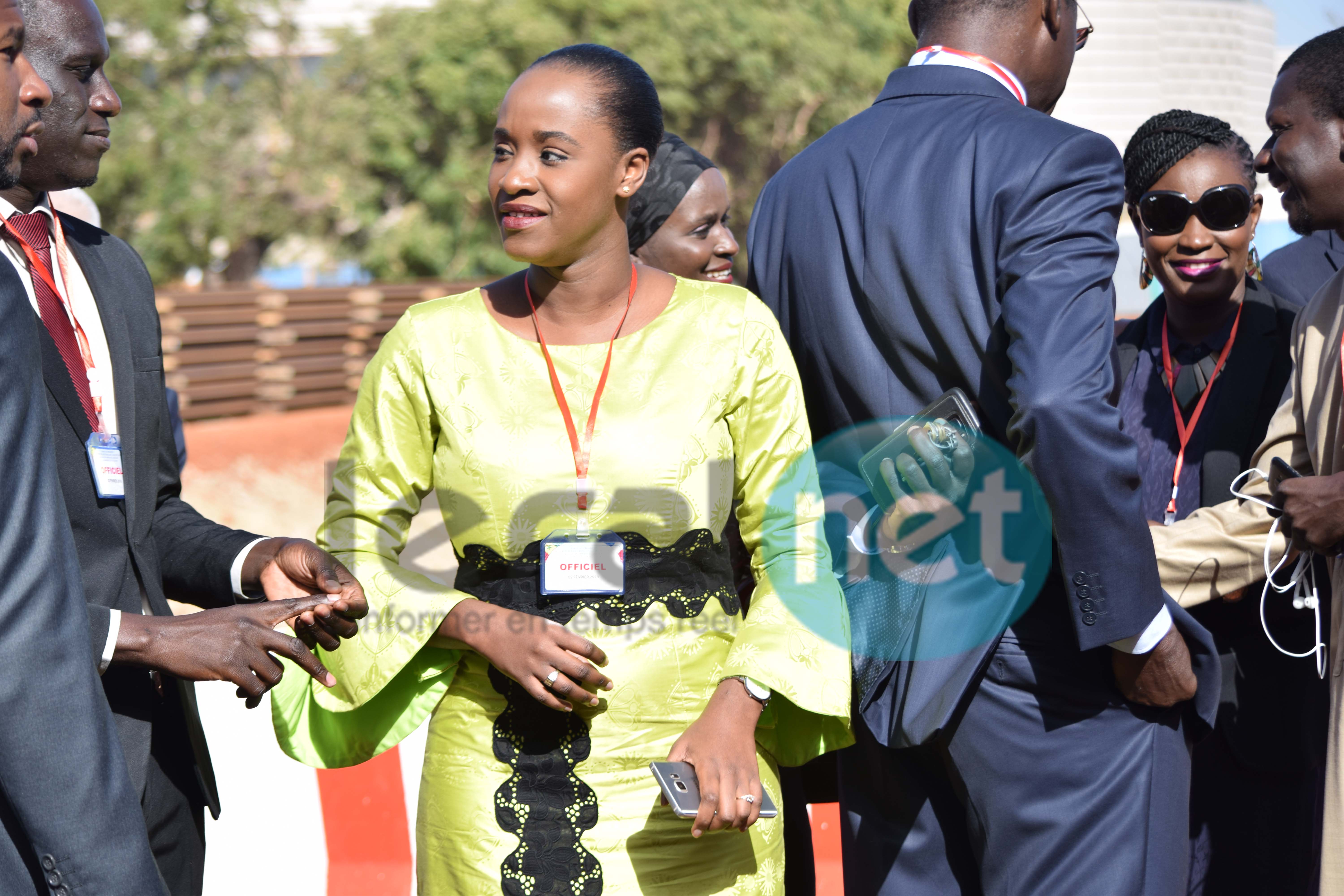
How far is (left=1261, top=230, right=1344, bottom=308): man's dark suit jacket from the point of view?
4.14 m

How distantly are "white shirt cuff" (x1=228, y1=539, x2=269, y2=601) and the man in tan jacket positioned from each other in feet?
5.97

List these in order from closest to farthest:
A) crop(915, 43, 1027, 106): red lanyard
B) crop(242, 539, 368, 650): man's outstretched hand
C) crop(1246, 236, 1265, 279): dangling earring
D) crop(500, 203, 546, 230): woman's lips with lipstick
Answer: crop(242, 539, 368, 650): man's outstretched hand < crop(500, 203, 546, 230): woman's lips with lipstick < crop(915, 43, 1027, 106): red lanyard < crop(1246, 236, 1265, 279): dangling earring

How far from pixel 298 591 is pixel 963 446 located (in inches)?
47.9

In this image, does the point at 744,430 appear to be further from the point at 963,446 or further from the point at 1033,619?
the point at 1033,619

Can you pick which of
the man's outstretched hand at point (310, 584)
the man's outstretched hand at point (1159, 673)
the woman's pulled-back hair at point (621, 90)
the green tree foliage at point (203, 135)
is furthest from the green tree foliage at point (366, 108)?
the man's outstretched hand at point (1159, 673)

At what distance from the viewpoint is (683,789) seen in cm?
200

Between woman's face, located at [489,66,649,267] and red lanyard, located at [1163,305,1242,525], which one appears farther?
red lanyard, located at [1163,305,1242,525]

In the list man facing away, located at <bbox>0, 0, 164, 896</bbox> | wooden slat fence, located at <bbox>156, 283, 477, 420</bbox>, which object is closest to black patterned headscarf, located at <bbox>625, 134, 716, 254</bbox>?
man facing away, located at <bbox>0, 0, 164, 896</bbox>

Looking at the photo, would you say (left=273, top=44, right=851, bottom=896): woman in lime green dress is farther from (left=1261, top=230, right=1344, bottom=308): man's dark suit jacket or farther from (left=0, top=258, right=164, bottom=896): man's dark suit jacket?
(left=1261, top=230, right=1344, bottom=308): man's dark suit jacket

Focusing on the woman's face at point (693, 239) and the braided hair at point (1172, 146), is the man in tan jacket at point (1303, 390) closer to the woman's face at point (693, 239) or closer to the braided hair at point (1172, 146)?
the braided hair at point (1172, 146)

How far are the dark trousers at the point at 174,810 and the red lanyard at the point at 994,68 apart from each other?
6.46ft

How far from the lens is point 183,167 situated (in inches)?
712

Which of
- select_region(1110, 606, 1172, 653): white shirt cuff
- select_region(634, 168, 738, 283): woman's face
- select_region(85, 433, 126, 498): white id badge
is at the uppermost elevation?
select_region(634, 168, 738, 283): woman's face

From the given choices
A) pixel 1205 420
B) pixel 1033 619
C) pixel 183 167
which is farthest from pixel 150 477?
pixel 183 167
